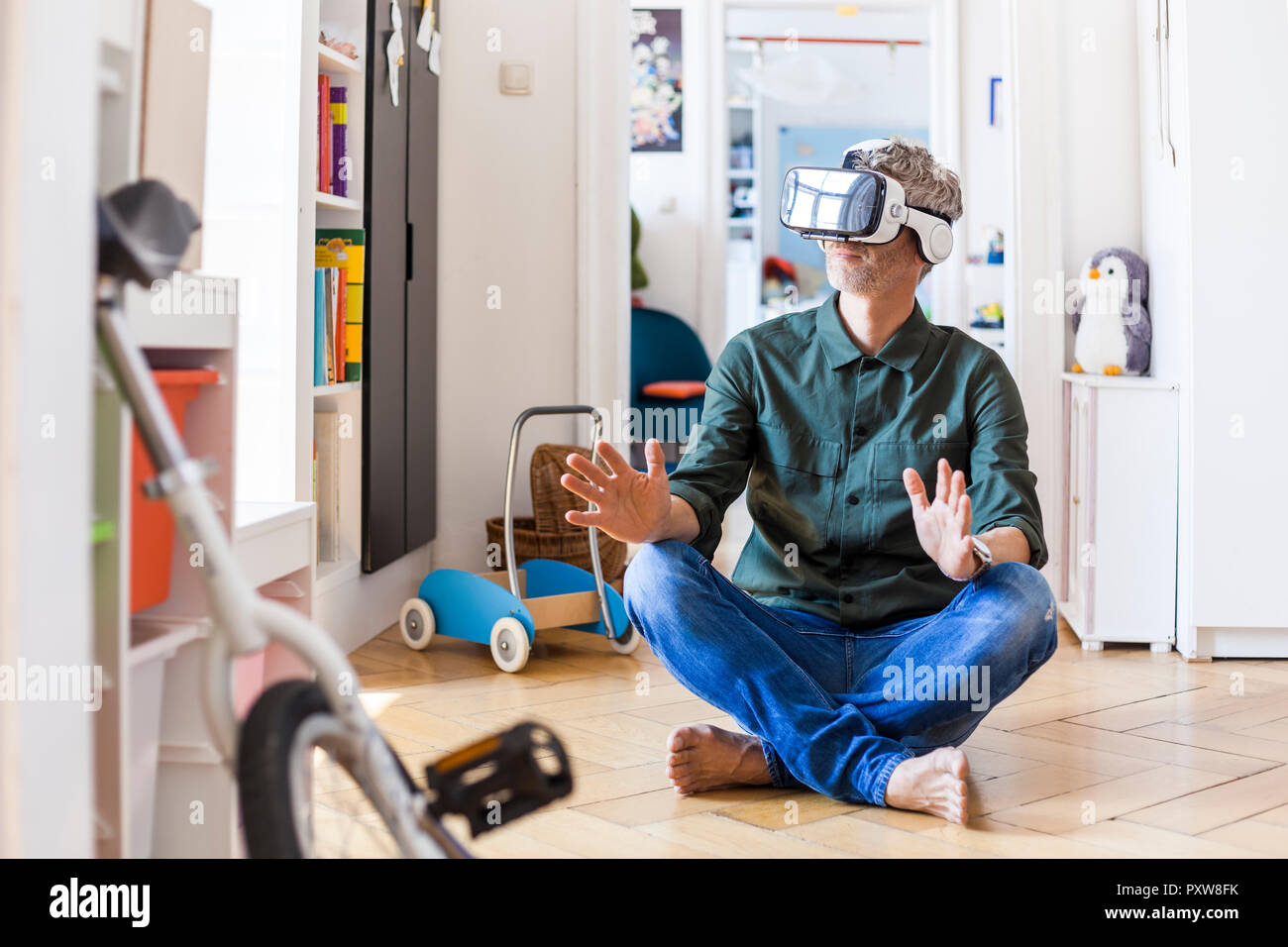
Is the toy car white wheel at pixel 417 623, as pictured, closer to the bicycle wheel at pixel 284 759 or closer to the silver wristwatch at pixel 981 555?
the silver wristwatch at pixel 981 555

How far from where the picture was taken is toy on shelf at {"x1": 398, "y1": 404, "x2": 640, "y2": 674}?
2600mm

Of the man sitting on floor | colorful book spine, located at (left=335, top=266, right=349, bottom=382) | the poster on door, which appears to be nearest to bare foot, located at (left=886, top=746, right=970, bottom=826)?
the man sitting on floor

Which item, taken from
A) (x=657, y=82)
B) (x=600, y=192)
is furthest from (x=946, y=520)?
(x=657, y=82)

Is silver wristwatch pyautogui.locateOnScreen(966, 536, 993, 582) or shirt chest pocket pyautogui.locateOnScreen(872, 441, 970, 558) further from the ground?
shirt chest pocket pyautogui.locateOnScreen(872, 441, 970, 558)

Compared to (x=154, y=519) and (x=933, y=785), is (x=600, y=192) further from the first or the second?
(x=154, y=519)

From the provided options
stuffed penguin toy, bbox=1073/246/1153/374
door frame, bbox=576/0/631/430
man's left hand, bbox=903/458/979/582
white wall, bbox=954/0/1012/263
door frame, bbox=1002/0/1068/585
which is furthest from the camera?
white wall, bbox=954/0/1012/263

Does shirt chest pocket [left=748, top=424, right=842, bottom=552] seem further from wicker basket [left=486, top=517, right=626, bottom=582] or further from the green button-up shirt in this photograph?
wicker basket [left=486, top=517, right=626, bottom=582]

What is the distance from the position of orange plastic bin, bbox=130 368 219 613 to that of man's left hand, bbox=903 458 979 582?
79 cm

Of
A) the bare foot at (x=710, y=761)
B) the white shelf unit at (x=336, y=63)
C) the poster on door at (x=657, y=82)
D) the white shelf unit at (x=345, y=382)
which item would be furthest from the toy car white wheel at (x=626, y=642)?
the poster on door at (x=657, y=82)

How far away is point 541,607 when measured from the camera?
2.67m

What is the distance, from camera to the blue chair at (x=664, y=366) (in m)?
5.32

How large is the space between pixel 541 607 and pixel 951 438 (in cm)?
108
